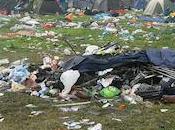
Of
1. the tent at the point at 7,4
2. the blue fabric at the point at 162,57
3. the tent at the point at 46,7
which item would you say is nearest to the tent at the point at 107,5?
the tent at the point at 46,7

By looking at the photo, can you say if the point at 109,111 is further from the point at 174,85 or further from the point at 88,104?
the point at 174,85

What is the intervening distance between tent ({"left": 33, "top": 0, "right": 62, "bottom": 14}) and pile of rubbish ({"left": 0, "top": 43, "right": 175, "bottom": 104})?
14.8 m

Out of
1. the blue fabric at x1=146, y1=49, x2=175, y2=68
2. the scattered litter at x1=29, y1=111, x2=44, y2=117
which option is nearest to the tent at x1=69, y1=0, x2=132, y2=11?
the blue fabric at x1=146, y1=49, x2=175, y2=68

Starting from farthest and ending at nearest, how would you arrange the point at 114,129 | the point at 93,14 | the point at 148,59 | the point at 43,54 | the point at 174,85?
1. the point at 93,14
2. the point at 43,54
3. the point at 148,59
4. the point at 174,85
5. the point at 114,129

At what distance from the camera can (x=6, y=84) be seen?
31.2 feet

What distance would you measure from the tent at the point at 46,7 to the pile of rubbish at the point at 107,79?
1483 centimetres

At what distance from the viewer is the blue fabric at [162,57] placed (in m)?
9.02

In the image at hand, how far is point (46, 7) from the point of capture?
2442cm

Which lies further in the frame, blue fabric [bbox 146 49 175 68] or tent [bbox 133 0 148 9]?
tent [bbox 133 0 148 9]

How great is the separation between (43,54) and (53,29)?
523 cm

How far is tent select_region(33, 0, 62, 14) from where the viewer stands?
2429 centimetres

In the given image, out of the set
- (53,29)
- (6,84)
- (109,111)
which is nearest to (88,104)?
(109,111)

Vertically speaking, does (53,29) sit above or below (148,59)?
below

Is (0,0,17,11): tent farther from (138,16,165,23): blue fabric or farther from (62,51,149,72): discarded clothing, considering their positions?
(62,51,149,72): discarded clothing
